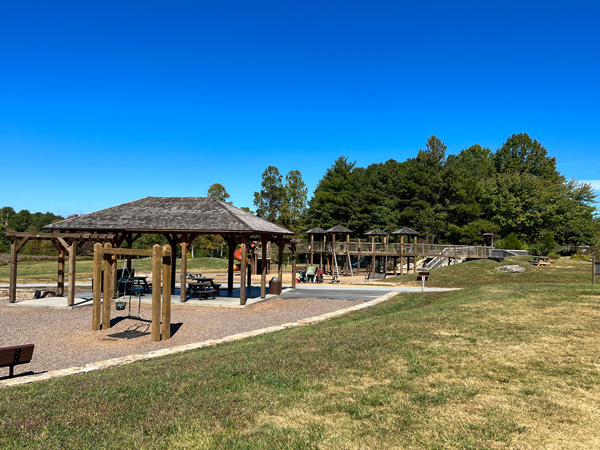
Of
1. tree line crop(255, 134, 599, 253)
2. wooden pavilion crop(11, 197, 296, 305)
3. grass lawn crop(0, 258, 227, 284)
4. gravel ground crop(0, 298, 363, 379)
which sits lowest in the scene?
gravel ground crop(0, 298, 363, 379)

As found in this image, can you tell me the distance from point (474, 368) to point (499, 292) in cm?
1073

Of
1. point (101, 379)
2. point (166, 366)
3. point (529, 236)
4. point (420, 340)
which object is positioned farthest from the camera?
point (529, 236)

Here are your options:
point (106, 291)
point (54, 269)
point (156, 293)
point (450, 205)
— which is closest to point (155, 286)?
point (156, 293)

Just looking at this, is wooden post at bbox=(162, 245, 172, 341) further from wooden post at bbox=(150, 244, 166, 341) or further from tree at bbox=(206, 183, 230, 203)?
tree at bbox=(206, 183, 230, 203)

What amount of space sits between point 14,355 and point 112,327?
6.06 m

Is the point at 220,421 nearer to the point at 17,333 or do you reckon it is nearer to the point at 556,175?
the point at 17,333

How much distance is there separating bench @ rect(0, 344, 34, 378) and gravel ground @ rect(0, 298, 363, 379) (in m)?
0.88

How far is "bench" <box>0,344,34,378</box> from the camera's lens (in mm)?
7652

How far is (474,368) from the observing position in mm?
7020

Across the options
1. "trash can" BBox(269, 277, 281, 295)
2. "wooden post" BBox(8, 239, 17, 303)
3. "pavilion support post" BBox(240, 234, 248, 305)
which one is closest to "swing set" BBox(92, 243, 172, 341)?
"pavilion support post" BBox(240, 234, 248, 305)

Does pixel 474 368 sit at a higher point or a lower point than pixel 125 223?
lower

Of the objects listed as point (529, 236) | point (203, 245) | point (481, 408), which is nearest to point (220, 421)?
point (481, 408)

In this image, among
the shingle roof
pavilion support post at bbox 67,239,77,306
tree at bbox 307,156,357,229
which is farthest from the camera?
tree at bbox 307,156,357,229

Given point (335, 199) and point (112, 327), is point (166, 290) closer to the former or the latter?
point (112, 327)
